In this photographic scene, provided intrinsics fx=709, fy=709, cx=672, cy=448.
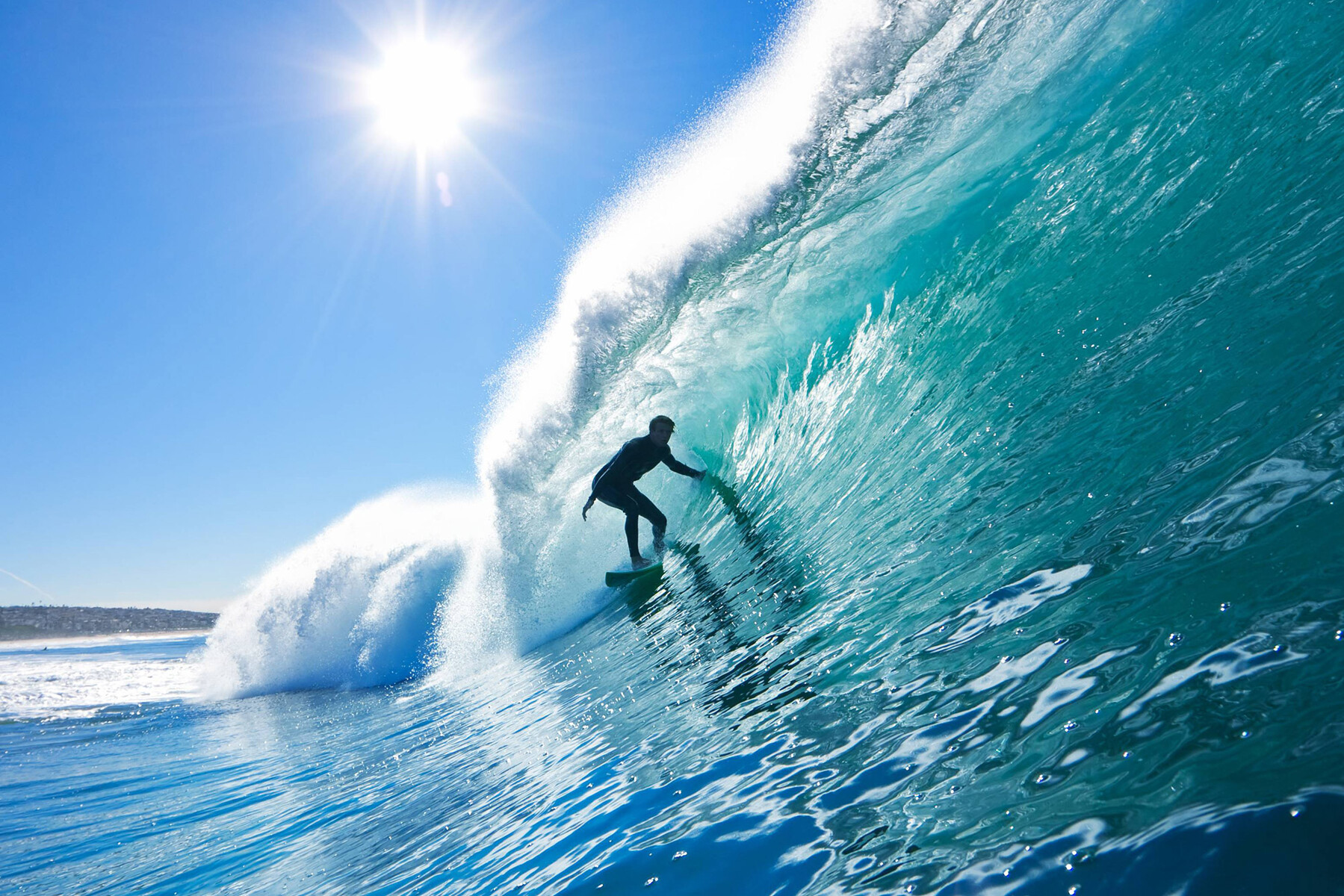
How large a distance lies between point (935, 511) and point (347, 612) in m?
10.9

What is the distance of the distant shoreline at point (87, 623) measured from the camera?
165ft

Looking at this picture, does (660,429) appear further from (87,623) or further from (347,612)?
(87,623)

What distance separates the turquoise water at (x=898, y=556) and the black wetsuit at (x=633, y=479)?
0.62 m

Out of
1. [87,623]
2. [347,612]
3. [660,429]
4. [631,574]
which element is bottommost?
[631,574]

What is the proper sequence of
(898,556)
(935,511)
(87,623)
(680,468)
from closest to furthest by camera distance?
(898,556), (935,511), (680,468), (87,623)

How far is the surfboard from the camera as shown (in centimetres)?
800

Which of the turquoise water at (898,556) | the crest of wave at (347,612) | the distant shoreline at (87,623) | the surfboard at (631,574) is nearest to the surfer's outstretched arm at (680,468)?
the turquoise water at (898,556)

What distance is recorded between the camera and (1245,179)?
4434mm

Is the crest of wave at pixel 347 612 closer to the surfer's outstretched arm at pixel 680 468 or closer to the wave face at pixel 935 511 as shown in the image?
the wave face at pixel 935 511

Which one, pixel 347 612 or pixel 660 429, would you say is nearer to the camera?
pixel 660 429

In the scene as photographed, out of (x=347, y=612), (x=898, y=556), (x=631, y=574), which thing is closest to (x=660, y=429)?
(x=631, y=574)

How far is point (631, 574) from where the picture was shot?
26.8 feet

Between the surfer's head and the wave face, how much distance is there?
119 centimetres

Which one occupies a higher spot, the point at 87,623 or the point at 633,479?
the point at 87,623
